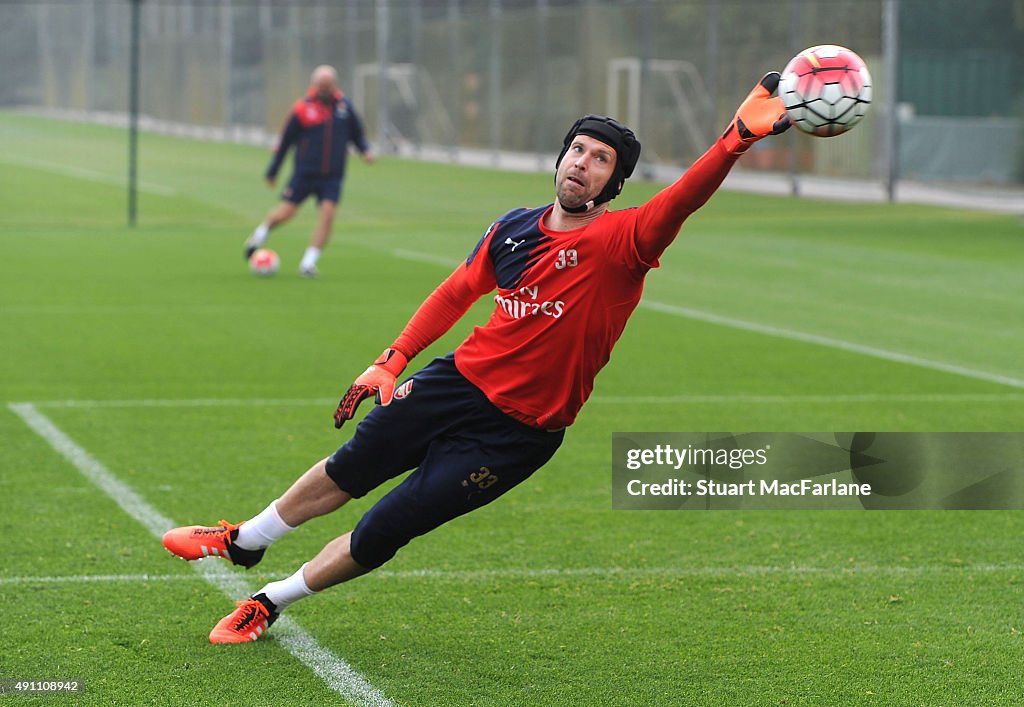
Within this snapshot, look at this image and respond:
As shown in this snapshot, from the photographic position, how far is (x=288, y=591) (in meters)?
6.09

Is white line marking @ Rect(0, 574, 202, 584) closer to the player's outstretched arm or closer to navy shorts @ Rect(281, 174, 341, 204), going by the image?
the player's outstretched arm

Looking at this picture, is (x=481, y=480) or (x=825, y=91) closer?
(x=825, y=91)

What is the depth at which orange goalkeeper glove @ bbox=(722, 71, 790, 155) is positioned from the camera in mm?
4973

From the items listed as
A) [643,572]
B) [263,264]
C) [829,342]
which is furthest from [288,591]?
[263,264]

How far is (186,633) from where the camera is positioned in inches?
247

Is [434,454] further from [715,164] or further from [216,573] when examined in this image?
[216,573]

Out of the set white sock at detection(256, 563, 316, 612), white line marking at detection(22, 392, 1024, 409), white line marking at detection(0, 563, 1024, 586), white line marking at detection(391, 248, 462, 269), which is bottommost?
white line marking at detection(391, 248, 462, 269)

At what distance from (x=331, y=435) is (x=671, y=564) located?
3.34 m

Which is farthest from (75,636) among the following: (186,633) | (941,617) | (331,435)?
(331,435)

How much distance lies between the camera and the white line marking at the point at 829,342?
12625mm

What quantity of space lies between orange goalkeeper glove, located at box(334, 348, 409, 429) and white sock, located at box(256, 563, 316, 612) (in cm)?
64

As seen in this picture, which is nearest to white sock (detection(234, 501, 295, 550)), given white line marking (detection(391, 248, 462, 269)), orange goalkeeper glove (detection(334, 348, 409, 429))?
orange goalkeeper glove (detection(334, 348, 409, 429))

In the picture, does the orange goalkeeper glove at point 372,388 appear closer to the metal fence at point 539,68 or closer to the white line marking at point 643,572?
the white line marking at point 643,572

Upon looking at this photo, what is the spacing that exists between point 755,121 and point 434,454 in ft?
5.37
